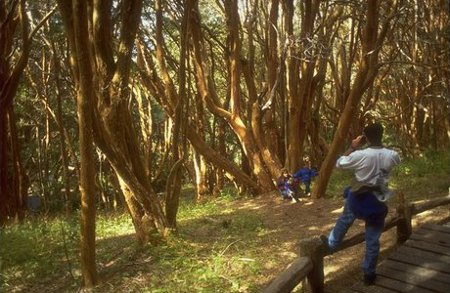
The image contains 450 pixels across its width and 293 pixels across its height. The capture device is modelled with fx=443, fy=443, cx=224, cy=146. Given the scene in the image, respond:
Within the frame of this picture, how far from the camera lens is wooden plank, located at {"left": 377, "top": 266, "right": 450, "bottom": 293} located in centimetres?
432

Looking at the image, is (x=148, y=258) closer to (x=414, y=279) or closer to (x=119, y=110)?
(x=119, y=110)

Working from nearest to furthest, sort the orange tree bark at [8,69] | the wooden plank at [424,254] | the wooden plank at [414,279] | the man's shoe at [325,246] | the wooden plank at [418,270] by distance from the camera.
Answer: the wooden plank at [414,279], the wooden plank at [418,270], the man's shoe at [325,246], the wooden plank at [424,254], the orange tree bark at [8,69]

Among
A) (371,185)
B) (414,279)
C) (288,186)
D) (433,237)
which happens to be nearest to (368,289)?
(414,279)

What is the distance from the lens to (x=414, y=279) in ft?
14.9

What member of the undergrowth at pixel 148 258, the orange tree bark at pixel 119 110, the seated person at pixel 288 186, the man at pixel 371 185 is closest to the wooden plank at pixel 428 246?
the man at pixel 371 185

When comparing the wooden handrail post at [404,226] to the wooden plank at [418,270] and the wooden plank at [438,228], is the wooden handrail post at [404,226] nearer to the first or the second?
the wooden plank at [438,228]

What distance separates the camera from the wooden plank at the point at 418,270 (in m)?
4.54

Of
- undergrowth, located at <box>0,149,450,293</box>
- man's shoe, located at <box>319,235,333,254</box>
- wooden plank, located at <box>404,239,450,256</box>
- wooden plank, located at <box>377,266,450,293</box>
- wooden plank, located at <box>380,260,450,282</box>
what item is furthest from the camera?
undergrowth, located at <box>0,149,450,293</box>

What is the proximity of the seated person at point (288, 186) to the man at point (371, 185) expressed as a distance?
5.19 metres

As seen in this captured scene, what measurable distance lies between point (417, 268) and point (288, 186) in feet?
17.3

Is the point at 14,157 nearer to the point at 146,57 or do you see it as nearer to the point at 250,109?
the point at 146,57

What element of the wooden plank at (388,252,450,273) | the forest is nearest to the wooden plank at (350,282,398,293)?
the wooden plank at (388,252,450,273)

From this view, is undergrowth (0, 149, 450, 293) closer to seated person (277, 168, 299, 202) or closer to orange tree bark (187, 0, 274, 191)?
seated person (277, 168, 299, 202)

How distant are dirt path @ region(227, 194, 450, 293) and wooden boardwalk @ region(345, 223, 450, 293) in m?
0.37
